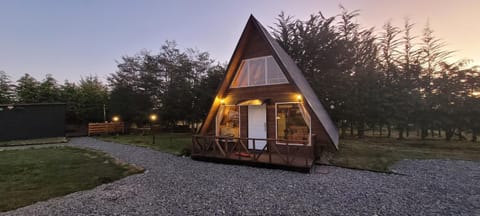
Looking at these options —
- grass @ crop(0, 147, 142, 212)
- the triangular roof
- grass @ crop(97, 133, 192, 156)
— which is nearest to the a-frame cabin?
the triangular roof

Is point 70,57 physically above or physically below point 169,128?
above

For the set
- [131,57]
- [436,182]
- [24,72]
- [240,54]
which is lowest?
[436,182]

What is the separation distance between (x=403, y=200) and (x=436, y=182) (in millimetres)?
1959

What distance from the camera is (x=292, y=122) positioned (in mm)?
8070

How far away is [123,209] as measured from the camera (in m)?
3.67

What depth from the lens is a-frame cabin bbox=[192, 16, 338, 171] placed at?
7336mm

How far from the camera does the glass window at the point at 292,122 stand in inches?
309

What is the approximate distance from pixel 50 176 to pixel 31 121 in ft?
42.0

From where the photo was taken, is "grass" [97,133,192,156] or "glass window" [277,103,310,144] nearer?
"glass window" [277,103,310,144]

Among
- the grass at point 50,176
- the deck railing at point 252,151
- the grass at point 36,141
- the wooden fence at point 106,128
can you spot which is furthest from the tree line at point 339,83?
the grass at point 50,176

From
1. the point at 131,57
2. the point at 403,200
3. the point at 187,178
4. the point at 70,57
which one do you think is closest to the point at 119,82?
the point at 131,57

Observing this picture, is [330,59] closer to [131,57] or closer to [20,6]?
[131,57]

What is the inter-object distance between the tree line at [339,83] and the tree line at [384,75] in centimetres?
5

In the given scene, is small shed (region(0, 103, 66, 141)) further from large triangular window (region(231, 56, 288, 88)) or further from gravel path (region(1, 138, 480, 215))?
large triangular window (region(231, 56, 288, 88))
